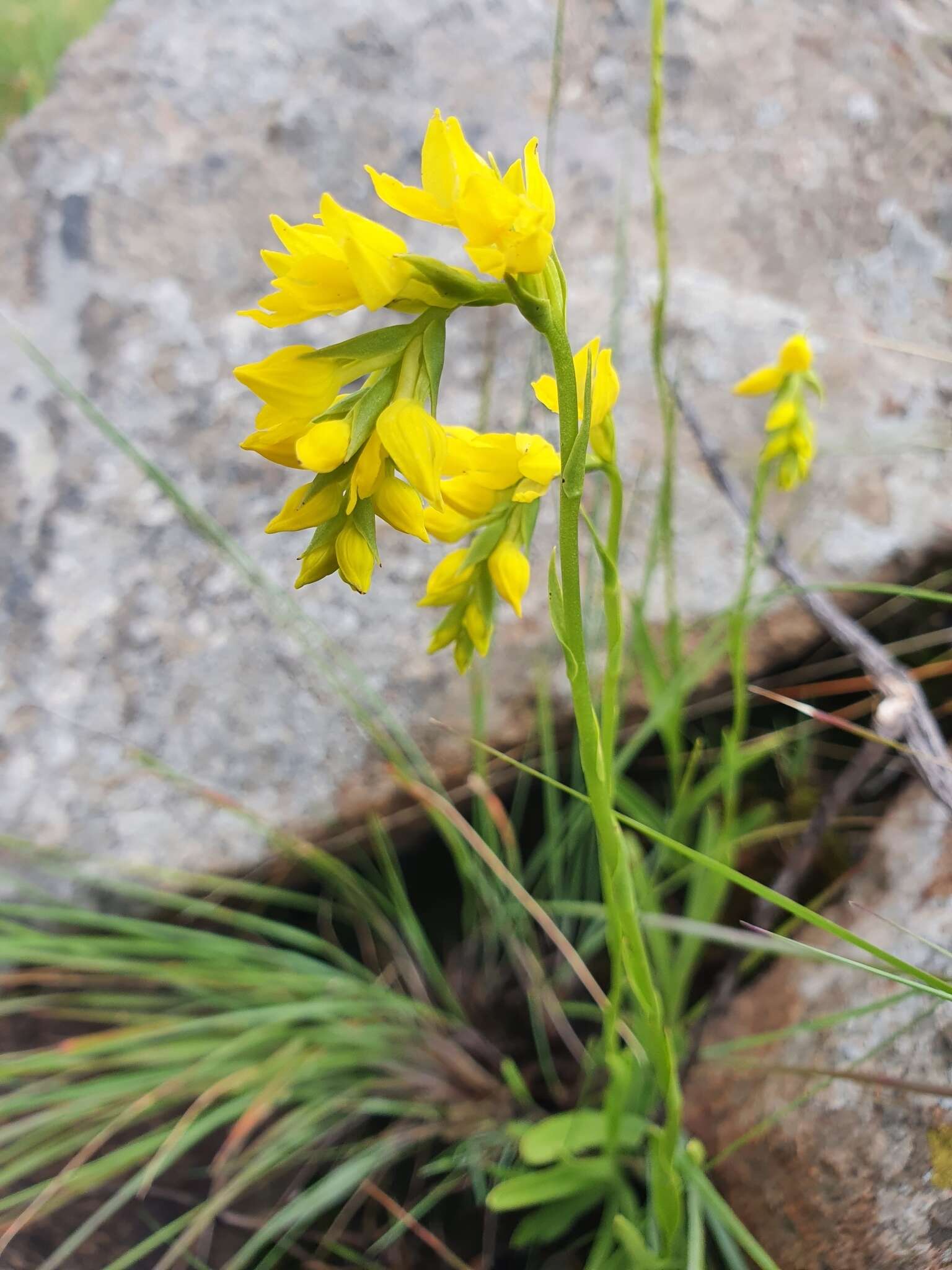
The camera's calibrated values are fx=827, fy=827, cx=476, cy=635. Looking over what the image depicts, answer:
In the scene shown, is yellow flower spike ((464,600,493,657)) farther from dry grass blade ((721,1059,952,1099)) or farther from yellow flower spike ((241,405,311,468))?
dry grass blade ((721,1059,952,1099))

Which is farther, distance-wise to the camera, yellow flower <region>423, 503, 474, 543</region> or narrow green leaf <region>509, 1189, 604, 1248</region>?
narrow green leaf <region>509, 1189, 604, 1248</region>

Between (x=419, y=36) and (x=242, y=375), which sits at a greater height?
(x=419, y=36)

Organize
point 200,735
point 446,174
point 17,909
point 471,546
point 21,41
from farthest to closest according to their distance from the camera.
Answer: point 21,41 → point 200,735 → point 17,909 → point 471,546 → point 446,174

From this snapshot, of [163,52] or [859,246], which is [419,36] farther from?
[859,246]

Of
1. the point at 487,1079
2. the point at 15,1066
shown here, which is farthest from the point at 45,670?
the point at 487,1079

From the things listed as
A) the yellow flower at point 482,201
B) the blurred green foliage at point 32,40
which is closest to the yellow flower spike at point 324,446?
the yellow flower at point 482,201

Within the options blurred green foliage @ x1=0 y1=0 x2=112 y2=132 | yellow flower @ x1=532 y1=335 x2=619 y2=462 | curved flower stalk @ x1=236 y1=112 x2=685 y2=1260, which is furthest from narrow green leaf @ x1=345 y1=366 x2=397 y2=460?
blurred green foliage @ x1=0 y1=0 x2=112 y2=132

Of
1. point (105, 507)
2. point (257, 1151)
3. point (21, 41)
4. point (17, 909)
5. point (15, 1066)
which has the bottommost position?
point (257, 1151)
